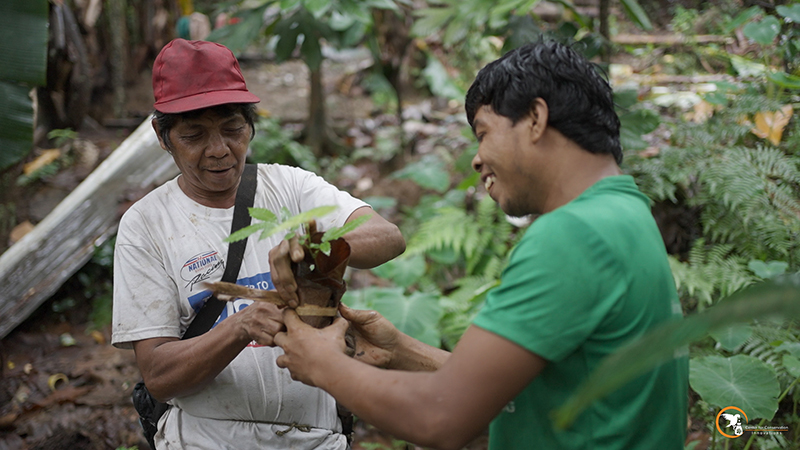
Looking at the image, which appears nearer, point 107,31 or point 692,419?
point 692,419

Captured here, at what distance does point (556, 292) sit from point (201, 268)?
128cm

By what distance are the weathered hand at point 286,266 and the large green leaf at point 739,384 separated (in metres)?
2.01

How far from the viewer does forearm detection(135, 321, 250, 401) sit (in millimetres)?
1679

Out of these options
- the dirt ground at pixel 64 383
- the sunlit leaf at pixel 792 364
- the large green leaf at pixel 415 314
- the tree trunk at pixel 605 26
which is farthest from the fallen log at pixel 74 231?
the sunlit leaf at pixel 792 364

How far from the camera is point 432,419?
116 centimetres

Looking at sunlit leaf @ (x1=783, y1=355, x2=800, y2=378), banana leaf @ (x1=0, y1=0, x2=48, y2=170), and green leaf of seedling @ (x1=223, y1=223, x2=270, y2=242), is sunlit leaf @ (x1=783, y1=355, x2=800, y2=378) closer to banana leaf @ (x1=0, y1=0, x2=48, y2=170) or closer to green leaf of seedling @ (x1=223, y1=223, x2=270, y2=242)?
green leaf of seedling @ (x1=223, y1=223, x2=270, y2=242)

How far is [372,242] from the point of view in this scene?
77.9 inches

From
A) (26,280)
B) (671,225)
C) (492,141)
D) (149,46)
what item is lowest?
(671,225)

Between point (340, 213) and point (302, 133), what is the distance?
5228mm

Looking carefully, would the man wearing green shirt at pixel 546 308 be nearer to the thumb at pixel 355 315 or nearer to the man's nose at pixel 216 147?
the thumb at pixel 355 315

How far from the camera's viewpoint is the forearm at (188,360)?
1.68 metres

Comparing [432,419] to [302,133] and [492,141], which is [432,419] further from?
[302,133]

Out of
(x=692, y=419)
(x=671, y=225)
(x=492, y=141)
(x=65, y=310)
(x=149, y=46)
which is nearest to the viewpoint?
(x=492, y=141)

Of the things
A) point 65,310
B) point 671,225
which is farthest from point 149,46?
point 671,225
